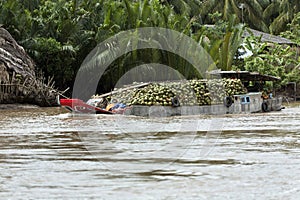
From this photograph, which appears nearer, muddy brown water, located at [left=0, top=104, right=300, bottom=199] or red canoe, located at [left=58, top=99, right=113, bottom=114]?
muddy brown water, located at [left=0, top=104, right=300, bottom=199]

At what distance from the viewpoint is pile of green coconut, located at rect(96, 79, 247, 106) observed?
2356 cm

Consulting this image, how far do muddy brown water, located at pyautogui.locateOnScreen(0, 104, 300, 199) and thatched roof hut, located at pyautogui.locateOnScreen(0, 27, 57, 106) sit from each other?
12.7m

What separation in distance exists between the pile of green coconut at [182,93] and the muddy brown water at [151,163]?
21.7ft

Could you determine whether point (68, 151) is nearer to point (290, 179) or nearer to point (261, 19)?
point (290, 179)

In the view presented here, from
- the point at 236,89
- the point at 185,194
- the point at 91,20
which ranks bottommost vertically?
the point at 185,194

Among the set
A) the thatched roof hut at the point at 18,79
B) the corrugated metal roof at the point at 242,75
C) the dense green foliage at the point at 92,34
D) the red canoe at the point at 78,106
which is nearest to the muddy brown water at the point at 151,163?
the red canoe at the point at 78,106

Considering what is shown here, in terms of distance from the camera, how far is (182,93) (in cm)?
2425

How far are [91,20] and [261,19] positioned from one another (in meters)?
24.1

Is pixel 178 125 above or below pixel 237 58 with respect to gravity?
below

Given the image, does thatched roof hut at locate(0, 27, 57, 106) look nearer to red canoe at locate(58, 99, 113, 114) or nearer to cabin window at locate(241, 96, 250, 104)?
red canoe at locate(58, 99, 113, 114)

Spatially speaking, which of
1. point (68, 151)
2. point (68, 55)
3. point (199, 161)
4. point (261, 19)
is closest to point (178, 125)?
point (68, 151)

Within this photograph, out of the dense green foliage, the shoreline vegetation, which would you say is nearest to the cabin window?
the shoreline vegetation

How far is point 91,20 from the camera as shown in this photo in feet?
121

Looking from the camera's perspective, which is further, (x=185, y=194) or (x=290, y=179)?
(x=290, y=179)
